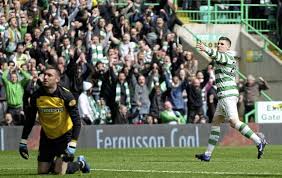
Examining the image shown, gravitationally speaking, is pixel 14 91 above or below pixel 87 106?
above

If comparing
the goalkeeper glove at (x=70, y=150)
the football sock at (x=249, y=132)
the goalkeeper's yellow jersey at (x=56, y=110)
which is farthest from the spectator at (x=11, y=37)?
the goalkeeper glove at (x=70, y=150)

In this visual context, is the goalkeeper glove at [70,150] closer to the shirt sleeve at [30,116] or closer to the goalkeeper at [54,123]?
the goalkeeper at [54,123]

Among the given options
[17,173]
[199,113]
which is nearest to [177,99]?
[199,113]

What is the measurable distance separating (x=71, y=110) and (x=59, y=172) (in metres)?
1.01

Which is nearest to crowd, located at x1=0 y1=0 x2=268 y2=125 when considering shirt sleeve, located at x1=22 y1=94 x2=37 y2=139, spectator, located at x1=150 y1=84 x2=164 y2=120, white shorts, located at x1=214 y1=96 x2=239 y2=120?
spectator, located at x1=150 y1=84 x2=164 y2=120

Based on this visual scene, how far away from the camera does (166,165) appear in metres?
18.9

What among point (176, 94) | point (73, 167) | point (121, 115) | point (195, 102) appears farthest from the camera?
point (195, 102)

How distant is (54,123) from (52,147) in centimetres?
46

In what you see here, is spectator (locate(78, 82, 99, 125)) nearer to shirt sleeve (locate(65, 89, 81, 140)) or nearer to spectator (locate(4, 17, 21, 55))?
spectator (locate(4, 17, 21, 55))

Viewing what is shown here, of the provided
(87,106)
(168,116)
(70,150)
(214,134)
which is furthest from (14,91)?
(70,150)

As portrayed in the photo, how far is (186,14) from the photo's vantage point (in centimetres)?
3728

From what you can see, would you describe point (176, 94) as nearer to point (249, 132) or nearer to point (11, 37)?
point (11, 37)

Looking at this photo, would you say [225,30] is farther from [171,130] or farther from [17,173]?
[17,173]

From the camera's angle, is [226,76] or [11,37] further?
[11,37]
